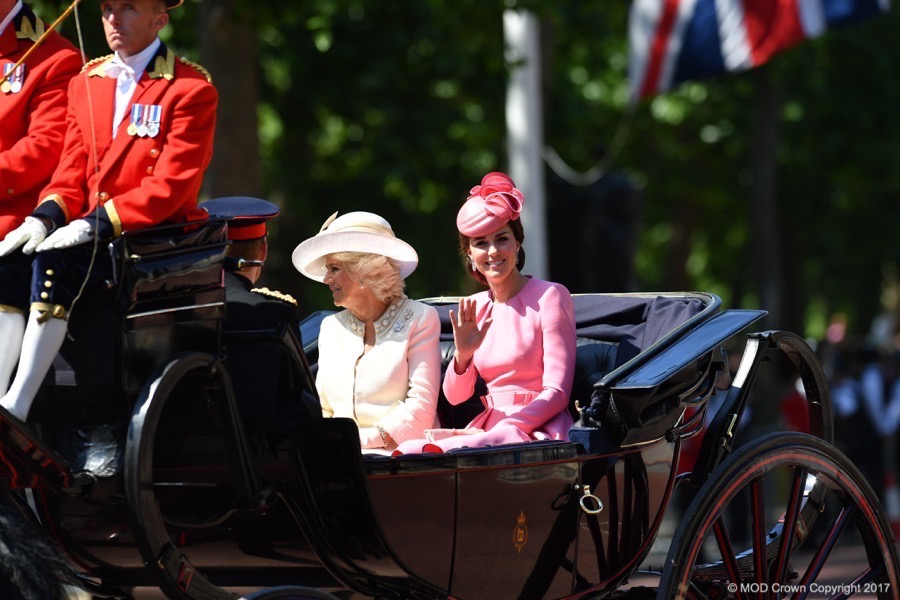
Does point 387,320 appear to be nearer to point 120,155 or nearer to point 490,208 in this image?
point 490,208

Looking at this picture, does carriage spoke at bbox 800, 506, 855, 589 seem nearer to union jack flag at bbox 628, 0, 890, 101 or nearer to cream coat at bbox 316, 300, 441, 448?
cream coat at bbox 316, 300, 441, 448

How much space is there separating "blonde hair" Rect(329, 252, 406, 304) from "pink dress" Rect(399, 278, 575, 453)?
1.11ft

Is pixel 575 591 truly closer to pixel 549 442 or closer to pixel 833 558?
pixel 549 442

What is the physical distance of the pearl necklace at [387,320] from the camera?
4645 millimetres

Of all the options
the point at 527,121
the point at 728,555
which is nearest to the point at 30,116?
the point at 728,555

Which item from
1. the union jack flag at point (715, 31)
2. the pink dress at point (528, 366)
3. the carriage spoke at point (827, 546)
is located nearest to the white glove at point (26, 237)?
the pink dress at point (528, 366)

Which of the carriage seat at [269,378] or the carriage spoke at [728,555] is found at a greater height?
the carriage seat at [269,378]

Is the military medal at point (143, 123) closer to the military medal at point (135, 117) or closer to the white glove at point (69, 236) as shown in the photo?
the military medal at point (135, 117)

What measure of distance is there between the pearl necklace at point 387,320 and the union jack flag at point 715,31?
23.0 feet

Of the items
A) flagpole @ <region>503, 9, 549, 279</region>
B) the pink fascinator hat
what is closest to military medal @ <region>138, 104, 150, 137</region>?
the pink fascinator hat

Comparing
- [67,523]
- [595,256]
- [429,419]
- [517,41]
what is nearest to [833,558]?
[595,256]

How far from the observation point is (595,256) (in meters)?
11.8

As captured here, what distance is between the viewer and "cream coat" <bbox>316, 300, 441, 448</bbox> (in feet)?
15.0

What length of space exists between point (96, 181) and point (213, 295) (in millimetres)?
434
